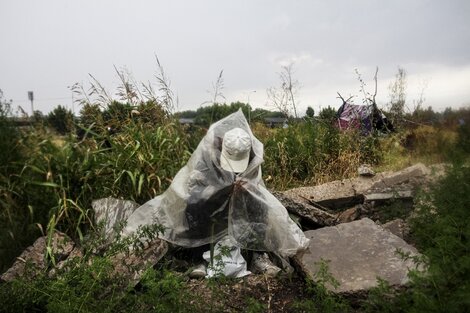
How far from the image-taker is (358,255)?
2875mm

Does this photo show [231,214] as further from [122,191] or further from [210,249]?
[122,191]

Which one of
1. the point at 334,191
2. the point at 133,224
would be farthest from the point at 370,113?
the point at 133,224

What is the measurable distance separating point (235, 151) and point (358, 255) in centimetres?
112

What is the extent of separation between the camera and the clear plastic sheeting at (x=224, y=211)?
3.05 meters

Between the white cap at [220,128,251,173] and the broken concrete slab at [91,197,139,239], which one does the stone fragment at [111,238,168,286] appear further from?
the white cap at [220,128,251,173]

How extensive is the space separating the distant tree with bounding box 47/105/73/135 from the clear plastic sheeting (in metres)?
1.93

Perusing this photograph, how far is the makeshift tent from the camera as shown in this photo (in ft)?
18.8

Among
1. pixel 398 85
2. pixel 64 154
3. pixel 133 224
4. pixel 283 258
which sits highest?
pixel 398 85

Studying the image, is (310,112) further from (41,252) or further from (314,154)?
(41,252)

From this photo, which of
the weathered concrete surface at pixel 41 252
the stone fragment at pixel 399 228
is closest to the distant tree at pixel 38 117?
the weathered concrete surface at pixel 41 252

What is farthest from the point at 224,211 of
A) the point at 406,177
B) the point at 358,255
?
the point at 406,177

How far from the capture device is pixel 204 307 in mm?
2291

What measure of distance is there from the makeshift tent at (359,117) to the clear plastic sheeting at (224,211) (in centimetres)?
306

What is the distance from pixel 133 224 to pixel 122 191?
2.42ft
